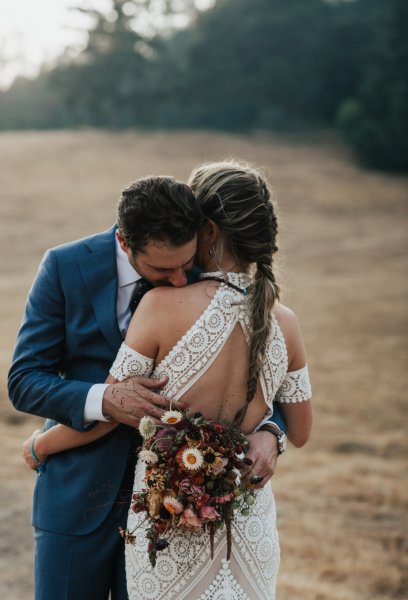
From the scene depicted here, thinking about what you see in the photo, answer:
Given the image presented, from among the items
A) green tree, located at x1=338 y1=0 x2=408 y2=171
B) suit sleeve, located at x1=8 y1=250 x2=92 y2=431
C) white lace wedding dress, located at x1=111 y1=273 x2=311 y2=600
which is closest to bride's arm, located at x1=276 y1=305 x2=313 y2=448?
white lace wedding dress, located at x1=111 y1=273 x2=311 y2=600

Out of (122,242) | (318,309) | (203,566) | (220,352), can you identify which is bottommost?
(318,309)

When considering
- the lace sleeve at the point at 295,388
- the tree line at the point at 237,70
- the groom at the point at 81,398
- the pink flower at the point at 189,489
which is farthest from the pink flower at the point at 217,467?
the tree line at the point at 237,70

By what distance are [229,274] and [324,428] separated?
7.40 meters

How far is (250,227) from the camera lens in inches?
88.1

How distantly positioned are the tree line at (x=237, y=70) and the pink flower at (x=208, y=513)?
3059 centimetres

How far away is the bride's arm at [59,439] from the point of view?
2324 mm

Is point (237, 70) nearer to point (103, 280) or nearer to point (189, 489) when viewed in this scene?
point (103, 280)

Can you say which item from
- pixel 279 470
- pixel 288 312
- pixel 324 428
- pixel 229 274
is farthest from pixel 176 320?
pixel 324 428

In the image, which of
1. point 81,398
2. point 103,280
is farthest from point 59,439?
point 103,280

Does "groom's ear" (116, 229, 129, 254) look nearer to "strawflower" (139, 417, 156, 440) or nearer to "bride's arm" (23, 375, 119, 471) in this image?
"bride's arm" (23, 375, 119, 471)

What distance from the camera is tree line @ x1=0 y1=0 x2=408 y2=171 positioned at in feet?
111

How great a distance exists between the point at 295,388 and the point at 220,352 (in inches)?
16.3

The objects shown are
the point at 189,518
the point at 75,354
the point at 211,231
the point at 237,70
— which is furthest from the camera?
the point at 237,70

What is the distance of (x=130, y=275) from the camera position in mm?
2432
